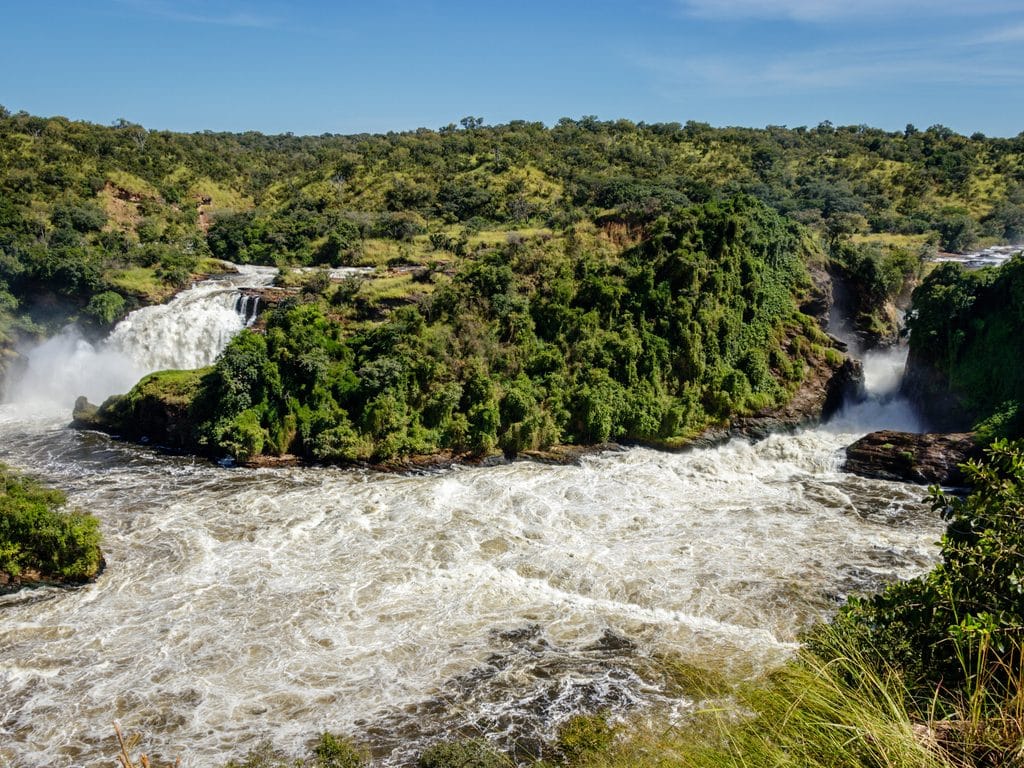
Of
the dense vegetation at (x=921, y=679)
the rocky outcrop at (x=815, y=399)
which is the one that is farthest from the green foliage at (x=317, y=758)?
the rocky outcrop at (x=815, y=399)

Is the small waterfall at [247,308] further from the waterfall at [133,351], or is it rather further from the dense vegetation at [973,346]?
the dense vegetation at [973,346]

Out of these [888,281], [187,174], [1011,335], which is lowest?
[1011,335]

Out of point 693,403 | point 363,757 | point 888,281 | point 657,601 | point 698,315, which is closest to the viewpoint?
point 363,757

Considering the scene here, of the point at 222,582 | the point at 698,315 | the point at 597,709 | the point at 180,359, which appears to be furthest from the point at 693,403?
the point at 180,359

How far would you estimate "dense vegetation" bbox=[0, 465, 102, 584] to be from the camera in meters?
18.2

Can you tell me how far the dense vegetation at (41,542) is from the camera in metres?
18.2

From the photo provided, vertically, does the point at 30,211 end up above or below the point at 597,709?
above

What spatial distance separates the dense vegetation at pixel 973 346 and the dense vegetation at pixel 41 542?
31499mm

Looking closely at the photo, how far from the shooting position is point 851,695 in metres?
4.83

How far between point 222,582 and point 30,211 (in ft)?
151

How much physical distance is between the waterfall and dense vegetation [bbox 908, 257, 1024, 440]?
1365 inches

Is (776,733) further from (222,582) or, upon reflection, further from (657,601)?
(222,582)

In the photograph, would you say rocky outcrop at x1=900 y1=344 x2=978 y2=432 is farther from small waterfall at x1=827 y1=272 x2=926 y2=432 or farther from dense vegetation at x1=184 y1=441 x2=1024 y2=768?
dense vegetation at x1=184 y1=441 x2=1024 y2=768

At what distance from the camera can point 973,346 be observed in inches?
1211
